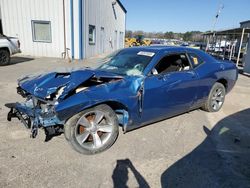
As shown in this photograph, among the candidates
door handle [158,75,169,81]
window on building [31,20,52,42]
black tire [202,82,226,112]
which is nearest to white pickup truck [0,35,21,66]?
window on building [31,20,52,42]

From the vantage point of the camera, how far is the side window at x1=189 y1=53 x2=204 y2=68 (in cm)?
470

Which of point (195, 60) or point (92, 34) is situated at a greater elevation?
point (92, 34)

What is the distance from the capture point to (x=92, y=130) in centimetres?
340

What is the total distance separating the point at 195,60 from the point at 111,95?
7.69ft

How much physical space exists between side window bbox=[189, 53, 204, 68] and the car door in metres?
0.12

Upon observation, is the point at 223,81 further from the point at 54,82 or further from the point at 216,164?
the point at 54,82

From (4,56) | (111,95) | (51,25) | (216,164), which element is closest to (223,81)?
(216,164)

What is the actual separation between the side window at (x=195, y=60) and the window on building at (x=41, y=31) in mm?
12495

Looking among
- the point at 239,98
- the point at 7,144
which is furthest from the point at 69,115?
the point at 239,98

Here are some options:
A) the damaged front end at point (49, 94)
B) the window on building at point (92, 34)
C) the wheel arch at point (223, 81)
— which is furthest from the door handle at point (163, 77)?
the window on building at point (92, 34)

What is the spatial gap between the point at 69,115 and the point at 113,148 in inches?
38.5

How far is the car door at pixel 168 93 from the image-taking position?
371cm

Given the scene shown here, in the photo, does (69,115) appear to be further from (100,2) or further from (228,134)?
(100,2)

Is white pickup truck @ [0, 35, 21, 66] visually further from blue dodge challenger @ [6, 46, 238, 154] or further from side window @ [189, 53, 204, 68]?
side window @ [189, 53, 204, 68]
